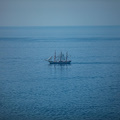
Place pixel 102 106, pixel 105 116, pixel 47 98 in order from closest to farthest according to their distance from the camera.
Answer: pixel 105 116 < pixel 102 106 < pixel 47 98

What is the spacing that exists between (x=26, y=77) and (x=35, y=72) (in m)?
3.97

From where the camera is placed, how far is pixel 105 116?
27.6 m

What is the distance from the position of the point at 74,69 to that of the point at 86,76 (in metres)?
6.32

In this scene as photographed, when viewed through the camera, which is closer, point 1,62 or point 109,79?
point 109,79

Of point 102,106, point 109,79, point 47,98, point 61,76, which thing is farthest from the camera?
point 61,76

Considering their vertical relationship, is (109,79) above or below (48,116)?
above

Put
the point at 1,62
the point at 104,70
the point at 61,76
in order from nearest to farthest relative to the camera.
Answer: the point at 61,76, the point at 104,70, the point at 1,62

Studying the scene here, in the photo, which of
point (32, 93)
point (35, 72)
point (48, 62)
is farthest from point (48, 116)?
point (48, 62)

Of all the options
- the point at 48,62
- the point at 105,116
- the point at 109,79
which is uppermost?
the point at 48,62

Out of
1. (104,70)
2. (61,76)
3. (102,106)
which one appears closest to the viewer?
(102,106)

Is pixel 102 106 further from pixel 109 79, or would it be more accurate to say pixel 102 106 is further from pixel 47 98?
pixel 109 79

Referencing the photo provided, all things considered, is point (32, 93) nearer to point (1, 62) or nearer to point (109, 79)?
point (109, 79)

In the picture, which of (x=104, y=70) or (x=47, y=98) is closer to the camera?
(x=47, y=98)

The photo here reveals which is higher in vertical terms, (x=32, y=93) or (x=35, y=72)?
(x=35, y=72)
